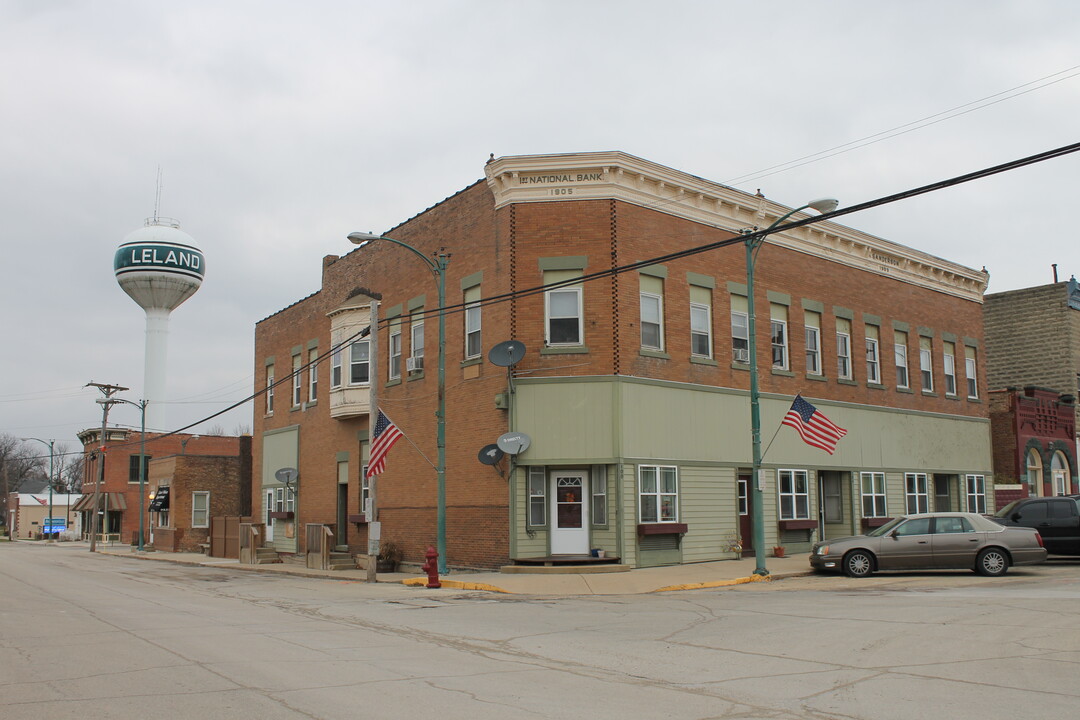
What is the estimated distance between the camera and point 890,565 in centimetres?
2078

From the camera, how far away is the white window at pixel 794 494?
2812 centimetres

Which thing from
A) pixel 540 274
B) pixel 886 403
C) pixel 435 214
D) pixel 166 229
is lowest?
pixel 886 403

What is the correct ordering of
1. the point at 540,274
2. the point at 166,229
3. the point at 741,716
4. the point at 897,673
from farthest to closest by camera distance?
the point at 166,229, the point at 540,274, the point at 897,673, the point at 741,716

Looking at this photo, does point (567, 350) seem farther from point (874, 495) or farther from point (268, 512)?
point (268, 512)

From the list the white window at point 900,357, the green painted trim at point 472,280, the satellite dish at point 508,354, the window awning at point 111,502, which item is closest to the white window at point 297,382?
the green painted trim at point 472,280

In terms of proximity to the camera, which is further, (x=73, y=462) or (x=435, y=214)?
(x=73, y=462)

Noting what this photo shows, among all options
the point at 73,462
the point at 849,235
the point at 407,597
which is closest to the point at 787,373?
the point at 849,235

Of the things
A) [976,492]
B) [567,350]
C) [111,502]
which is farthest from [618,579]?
[111,502]

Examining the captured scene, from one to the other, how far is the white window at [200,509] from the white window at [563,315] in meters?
35.8

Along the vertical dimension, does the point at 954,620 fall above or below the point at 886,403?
below

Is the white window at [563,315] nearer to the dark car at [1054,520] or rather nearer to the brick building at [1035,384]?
the dark car at [1054,520]

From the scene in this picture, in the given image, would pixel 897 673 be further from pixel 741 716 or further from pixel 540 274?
pixel 540 274

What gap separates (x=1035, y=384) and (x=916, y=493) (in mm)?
13985

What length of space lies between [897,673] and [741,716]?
9.08 feet
